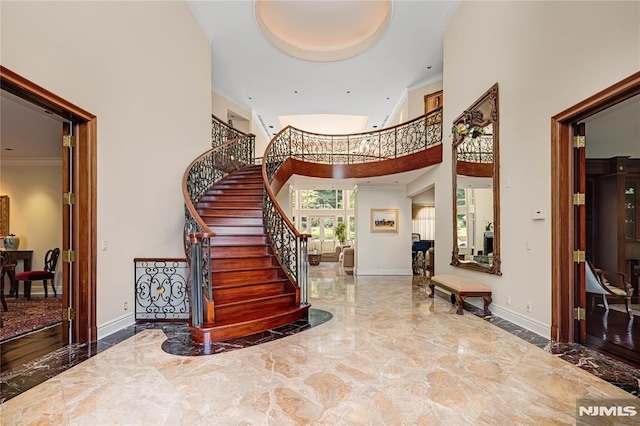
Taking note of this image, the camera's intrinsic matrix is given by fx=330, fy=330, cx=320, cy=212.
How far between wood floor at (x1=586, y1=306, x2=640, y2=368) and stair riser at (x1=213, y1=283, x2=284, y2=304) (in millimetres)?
3732

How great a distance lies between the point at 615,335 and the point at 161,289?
5628mm

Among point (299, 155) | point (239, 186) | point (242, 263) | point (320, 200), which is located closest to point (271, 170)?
point (239, 186)

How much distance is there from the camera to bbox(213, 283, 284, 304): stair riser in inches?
169

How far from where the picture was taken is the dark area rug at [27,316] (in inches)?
160

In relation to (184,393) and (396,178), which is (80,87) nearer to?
(184,393)

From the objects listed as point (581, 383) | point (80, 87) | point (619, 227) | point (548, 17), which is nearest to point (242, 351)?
point (581, 383)

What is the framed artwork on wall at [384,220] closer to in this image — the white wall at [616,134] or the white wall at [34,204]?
the white wall at [616,134]

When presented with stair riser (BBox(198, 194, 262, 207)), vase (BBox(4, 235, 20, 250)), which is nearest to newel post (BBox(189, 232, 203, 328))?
stair riser (BBox(198, 194, 262, 207))

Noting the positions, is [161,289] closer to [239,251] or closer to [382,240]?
[239,251]

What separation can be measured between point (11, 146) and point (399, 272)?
9689 mm

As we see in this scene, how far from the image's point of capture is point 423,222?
14.4m

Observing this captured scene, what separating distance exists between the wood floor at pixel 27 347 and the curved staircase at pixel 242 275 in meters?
1.46

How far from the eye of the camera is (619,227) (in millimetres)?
6082

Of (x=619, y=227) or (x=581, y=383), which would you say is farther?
(x=619, y=227)
